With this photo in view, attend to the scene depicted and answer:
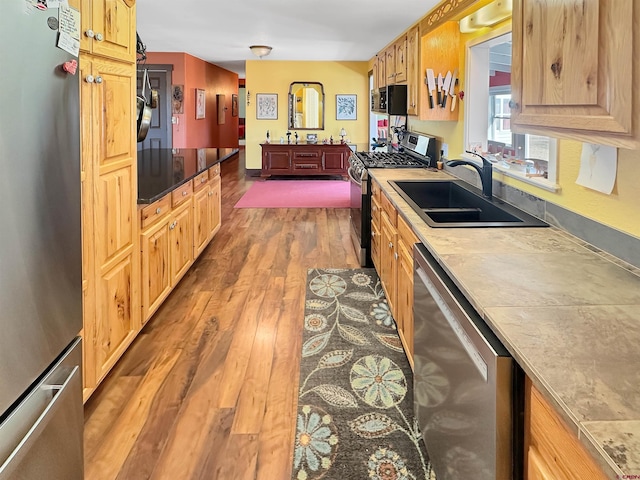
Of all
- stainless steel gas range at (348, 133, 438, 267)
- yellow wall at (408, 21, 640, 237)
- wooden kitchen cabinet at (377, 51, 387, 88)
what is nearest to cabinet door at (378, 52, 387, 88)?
wooden kitchen cabinet at (377, 51, 387, 88)

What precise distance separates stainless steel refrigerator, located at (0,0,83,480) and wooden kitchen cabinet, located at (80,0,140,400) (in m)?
0.62

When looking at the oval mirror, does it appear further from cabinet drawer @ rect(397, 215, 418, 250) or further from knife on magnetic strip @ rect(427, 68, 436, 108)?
cabinet drawer @ rect(397, 215, 418, 250)

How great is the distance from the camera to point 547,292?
4.34 ft

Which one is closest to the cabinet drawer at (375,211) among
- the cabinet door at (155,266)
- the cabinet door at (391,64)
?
the cabinet door at (155,266)

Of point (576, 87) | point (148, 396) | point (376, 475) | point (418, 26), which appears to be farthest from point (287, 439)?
point (418, 26)

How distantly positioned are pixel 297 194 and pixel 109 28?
5938mm

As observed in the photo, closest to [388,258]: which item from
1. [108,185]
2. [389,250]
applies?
[389,250]

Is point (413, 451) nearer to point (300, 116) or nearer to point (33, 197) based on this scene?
point (33, 197)

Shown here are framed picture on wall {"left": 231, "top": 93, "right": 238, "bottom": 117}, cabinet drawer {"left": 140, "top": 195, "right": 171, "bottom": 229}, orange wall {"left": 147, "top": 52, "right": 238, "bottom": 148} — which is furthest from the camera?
framed picture on wall {"left": 231, "top": 93, "right": 238, "bottom": 117}

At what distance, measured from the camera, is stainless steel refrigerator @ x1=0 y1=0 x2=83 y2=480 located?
3.36 feet

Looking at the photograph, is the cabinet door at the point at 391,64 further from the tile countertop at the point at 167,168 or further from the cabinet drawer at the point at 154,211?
the cabinet drawer at the point at 154,211

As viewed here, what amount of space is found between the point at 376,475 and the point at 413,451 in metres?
0.20

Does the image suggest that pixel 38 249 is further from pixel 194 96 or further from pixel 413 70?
pixel 194 96

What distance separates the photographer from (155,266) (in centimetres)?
298
